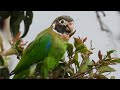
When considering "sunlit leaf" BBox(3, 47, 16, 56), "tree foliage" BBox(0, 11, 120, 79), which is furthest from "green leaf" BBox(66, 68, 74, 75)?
"sunlit leaf" BBox(3, 47, 16, 56)

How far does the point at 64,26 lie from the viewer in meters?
1.02

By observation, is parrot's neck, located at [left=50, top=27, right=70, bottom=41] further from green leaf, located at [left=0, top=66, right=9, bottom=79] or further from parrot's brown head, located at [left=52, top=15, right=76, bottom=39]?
green leaf, located at [left=0, top=66, right=9, bottom=79]

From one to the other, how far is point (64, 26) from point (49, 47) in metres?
0.09

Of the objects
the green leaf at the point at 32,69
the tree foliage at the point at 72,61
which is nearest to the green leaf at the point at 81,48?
the tree foliage at the point at 72,61

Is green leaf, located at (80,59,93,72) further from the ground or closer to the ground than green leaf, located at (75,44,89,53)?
closer to the ground

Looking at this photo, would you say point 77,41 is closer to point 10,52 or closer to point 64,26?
point 64,26

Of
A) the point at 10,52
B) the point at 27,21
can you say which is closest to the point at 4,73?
the point at 10,52

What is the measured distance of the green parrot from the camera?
3.16 ft

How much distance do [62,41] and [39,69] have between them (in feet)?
0.39
